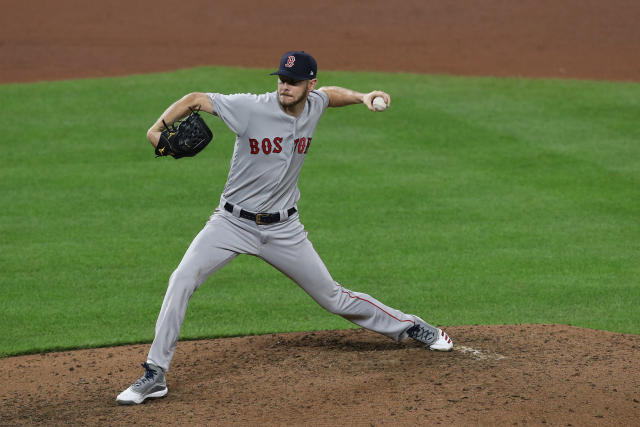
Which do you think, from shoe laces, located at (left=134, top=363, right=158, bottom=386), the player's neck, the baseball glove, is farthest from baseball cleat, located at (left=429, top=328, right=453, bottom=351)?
the baseball glove

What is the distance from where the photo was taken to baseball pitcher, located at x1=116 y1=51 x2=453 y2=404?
5.34m

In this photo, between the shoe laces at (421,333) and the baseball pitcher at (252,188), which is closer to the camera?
the baseball pitcher at (252,188)

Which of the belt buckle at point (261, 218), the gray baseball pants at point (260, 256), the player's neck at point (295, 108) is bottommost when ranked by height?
the gray baseball pants at point (260, 256)

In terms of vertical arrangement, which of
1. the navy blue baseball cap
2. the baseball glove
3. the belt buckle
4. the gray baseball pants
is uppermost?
the navy blue baseball cap

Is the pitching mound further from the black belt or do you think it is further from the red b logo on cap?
the red b logo on cap

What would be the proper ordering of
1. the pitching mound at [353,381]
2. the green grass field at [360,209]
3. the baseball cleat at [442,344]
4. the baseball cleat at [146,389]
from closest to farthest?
the pitching mound at [353,381] → the baseball cleat at [146,389] → the baseball cleat at [442,344] → the green grass field at [360,209]

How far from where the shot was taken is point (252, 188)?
5562 millimetres

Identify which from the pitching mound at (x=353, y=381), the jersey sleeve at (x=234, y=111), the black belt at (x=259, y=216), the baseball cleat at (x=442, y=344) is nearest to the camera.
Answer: the pitching mound at (x=353, y=381)

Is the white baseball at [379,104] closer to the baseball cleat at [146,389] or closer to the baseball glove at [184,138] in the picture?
the baseball glove at [184,138]

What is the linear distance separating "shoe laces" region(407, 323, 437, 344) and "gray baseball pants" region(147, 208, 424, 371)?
0.14 feet

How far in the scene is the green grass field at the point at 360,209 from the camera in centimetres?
746

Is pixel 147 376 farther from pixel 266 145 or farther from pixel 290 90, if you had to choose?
pixel 290 90

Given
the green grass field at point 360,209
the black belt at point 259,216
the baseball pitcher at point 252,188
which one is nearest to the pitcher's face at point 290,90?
the baseball pitcher at point 252,188

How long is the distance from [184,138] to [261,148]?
474 mm
